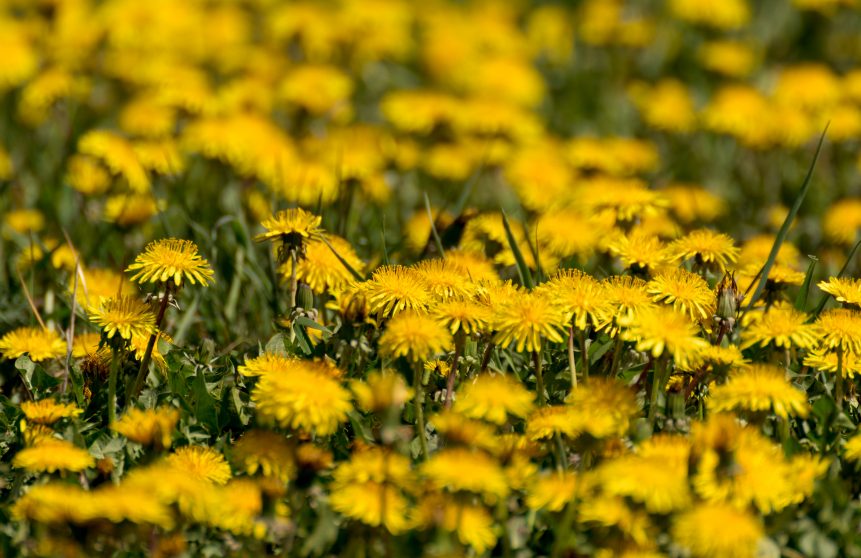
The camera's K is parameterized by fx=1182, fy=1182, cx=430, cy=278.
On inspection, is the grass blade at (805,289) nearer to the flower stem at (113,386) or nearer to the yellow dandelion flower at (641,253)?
the yellow dandelion flower at (641,253)

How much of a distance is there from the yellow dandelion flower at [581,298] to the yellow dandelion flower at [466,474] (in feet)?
1.51

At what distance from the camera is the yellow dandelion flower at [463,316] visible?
2.38 metres

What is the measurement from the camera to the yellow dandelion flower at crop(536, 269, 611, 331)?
7.86 feet

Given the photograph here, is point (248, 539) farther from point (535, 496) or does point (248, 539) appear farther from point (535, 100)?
point (535, 100)

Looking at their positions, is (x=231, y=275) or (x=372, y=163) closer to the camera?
(x=231, y=275)

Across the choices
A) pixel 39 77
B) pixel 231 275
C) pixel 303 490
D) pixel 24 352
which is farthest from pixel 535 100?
pixel 303 490

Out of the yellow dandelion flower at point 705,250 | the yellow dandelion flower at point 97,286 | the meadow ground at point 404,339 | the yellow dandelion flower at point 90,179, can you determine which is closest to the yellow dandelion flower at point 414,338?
the meadow ground at point 404,339

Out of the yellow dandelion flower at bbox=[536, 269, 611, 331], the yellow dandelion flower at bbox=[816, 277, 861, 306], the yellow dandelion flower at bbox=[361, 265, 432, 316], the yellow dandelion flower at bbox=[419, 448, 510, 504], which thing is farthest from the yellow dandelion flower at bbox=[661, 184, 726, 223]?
the yellow dandelion flower at bbox=[419, 448, 510, 504]

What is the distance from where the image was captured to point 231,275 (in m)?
3.46

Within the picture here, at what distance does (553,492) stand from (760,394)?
1.47ft

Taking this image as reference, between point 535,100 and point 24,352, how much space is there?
3678 mm

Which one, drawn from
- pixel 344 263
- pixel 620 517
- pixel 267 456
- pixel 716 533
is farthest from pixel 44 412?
pixel 716 533

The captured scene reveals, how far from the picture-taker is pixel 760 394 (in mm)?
2205

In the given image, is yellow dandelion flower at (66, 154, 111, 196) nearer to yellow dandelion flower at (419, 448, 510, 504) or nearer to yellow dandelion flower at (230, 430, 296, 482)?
yellow dandelion flower at (230, 430, 296, 482)
